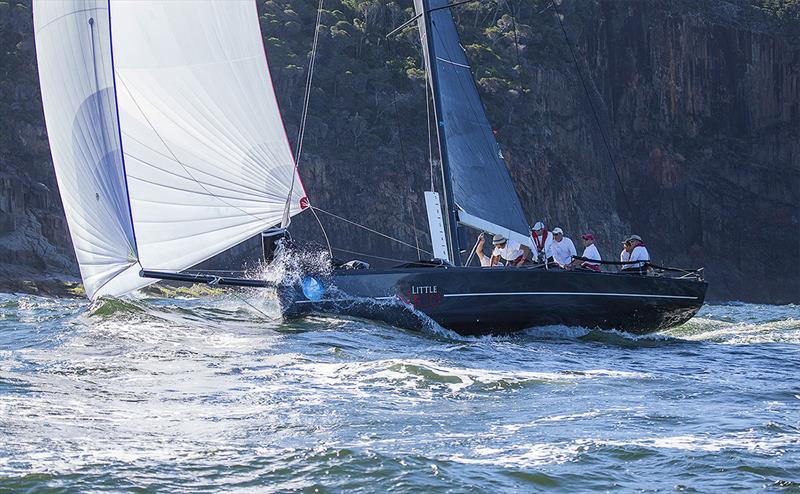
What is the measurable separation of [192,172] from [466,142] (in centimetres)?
453

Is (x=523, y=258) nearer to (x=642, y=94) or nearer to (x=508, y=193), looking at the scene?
(x=508, y=193)

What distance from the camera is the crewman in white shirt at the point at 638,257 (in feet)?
52.9

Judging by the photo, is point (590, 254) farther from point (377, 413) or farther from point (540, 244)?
point (377, 413)

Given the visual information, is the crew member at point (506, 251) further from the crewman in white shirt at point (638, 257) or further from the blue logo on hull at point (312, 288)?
the blue logo on hull at point (312, 288)

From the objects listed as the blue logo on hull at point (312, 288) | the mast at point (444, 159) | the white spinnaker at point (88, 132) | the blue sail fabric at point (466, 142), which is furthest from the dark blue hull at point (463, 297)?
the white spinnaker at point (88, 132)

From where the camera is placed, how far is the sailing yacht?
13.2 m

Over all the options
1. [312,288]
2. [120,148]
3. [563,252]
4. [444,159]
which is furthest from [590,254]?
[120,148]

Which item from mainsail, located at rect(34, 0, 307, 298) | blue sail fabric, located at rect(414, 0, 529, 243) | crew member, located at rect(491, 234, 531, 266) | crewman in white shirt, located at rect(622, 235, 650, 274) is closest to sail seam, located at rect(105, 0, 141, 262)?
mainsail, located at rect(34, 0, 307, 298)

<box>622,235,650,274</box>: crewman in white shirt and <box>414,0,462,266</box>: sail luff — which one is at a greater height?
<box>414,0,462,266</box>: sail luff

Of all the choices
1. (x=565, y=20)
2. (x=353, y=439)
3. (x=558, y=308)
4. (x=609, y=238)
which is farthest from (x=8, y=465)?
(x=565, y=20)

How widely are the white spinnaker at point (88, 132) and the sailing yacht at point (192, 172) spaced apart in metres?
0.01

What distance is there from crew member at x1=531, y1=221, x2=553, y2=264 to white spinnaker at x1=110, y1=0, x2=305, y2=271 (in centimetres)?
384

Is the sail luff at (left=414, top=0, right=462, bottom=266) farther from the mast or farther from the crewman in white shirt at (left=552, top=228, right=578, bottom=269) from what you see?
the crewman in white shirt at (left=552, top=228, right=578, bottom=269)

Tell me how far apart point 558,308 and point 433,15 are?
4.77 m
